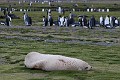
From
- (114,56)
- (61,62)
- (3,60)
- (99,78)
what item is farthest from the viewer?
(114,56)

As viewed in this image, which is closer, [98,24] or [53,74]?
[53,74]

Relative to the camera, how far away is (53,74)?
12883mm

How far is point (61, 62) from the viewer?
13586 millimetres

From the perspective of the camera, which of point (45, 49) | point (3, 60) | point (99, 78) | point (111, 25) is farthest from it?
point (111, 25)

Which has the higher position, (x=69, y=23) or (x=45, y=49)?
(x=45, y=49)

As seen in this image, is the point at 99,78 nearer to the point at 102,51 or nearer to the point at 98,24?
the point at 102,51

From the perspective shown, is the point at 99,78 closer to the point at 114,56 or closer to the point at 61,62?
the point at 61,62

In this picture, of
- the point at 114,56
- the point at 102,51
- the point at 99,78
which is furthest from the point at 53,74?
the point at 102,51

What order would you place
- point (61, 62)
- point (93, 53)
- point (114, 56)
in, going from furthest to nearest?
point (93, 53), point (114, 56), point (61, 62)

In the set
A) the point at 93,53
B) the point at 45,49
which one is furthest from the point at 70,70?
the point at 45,49

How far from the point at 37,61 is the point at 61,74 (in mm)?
1220

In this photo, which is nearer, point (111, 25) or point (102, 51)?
point (102, 51)

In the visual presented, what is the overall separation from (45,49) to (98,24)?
75.5ft

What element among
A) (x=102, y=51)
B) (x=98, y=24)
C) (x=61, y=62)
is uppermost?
(x=61, y=62)
